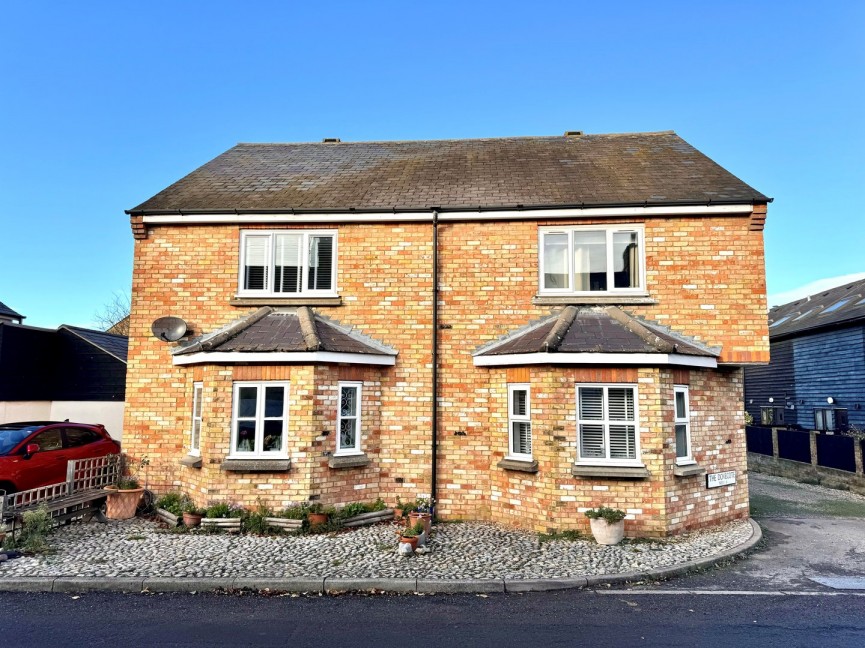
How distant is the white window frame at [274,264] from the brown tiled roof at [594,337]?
3469mm

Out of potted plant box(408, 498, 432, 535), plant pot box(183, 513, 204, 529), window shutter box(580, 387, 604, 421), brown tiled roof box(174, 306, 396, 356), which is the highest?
brown tiled roof box(174, 306, 396, 356)

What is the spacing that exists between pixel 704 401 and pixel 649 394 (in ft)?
5.78

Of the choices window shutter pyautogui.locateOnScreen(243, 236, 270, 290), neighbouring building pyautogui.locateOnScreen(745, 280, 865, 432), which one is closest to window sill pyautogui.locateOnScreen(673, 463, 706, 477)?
window shutter pyautogui.locateOnScreen(243, 236, 270, 290)

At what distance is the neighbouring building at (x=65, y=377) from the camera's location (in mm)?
14438

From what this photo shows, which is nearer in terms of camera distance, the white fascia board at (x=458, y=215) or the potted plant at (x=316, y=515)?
the potted plant at (x=316, y=515)

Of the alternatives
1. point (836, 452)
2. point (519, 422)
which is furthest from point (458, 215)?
A: point (836, 452)

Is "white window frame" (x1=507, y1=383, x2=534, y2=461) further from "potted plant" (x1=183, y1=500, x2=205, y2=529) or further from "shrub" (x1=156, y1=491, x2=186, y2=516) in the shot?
"shrub" (x1=156, y1=491, x2=186, y2=516)

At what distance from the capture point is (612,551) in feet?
26.6

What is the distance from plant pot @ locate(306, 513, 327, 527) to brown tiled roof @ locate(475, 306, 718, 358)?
4096 mm

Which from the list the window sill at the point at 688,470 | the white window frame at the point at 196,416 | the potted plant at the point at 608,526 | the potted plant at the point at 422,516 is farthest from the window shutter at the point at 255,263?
the window sill at the point at 688,470

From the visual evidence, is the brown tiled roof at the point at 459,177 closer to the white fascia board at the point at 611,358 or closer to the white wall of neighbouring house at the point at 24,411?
the white fascia board at the point at 611,358

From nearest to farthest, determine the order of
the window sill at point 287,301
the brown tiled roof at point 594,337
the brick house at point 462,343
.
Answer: the brown tiled roof at point 594,337, the brick house at point 462,343, the window sill at point 287,301

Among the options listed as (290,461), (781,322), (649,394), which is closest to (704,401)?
(649,394)

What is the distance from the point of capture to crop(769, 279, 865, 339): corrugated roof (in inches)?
799
